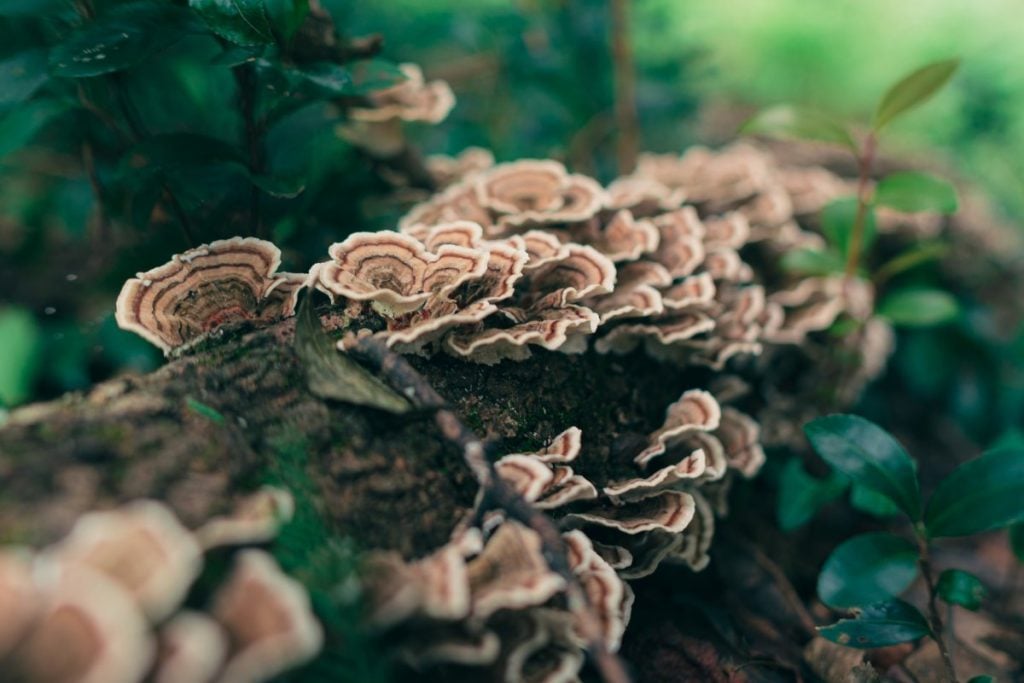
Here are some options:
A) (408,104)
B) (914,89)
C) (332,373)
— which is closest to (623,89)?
(408,104)

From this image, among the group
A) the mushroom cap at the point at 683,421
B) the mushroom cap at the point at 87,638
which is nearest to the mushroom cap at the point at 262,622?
the mushroom cap at the point at 87,638

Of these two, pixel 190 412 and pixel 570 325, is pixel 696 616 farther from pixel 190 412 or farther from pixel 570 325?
pixel 190 412

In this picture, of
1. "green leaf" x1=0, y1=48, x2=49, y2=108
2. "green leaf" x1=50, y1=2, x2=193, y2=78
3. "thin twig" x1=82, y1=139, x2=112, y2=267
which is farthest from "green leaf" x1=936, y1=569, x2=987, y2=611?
"thin twig" x1=82, y1=139, x2=112, y2=267

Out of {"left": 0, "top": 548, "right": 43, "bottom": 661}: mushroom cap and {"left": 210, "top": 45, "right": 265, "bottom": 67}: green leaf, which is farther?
{"left": 210, "top": 45, "right": 265, "bottom": 67}: green leaf

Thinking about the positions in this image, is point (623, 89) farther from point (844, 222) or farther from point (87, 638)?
point (87, 638)

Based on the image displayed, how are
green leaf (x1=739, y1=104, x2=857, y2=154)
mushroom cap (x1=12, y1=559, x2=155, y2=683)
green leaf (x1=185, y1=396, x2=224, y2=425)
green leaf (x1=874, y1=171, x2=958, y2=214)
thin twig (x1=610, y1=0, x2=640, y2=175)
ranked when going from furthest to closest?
thin twig (x1=610, y1=0, x2=640, y2=175)
green leaf (x1=739, y1=104, x2=857, y2=154)
green leaf (x1=874, y1=171, x2=958, y2=214)
green leaf (x1=185, y1=396, x2=224, y2=425)
mushroom cap (x1=12, y1=559, x2=155, y2=683)

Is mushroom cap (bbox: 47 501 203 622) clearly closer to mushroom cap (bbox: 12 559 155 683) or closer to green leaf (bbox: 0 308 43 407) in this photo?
mushroom cap (bbox: 12 559 155 683)

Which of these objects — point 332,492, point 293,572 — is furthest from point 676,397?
point 293,572

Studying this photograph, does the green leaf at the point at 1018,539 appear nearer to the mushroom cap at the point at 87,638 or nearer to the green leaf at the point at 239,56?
the mushroom cap at the point at 87,638
